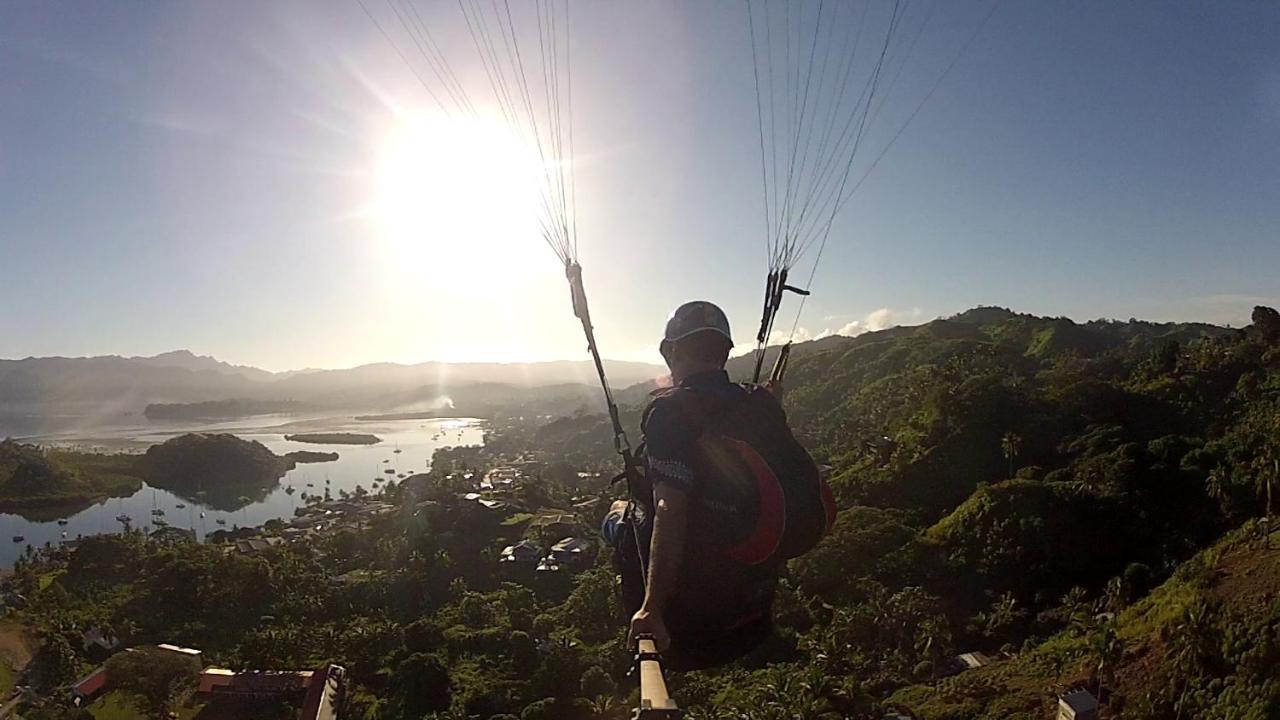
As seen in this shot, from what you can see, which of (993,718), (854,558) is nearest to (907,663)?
(993,718)

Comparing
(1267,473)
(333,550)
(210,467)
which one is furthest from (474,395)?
(1267,473)

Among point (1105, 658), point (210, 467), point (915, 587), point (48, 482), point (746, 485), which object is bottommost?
point (210, 467)

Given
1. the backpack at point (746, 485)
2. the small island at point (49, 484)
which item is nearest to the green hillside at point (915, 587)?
the backpack at point (746, 485)

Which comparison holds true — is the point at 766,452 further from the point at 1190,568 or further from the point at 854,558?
the point at 854,558

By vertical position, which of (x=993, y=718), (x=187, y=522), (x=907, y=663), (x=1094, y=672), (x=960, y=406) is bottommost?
(x=187, y=522)

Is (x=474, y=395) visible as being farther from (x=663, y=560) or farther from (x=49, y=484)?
(x=663, y=560)

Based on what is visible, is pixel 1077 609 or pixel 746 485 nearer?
pixel 746 485

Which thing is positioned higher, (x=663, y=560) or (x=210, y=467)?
(x=663, y=560)
